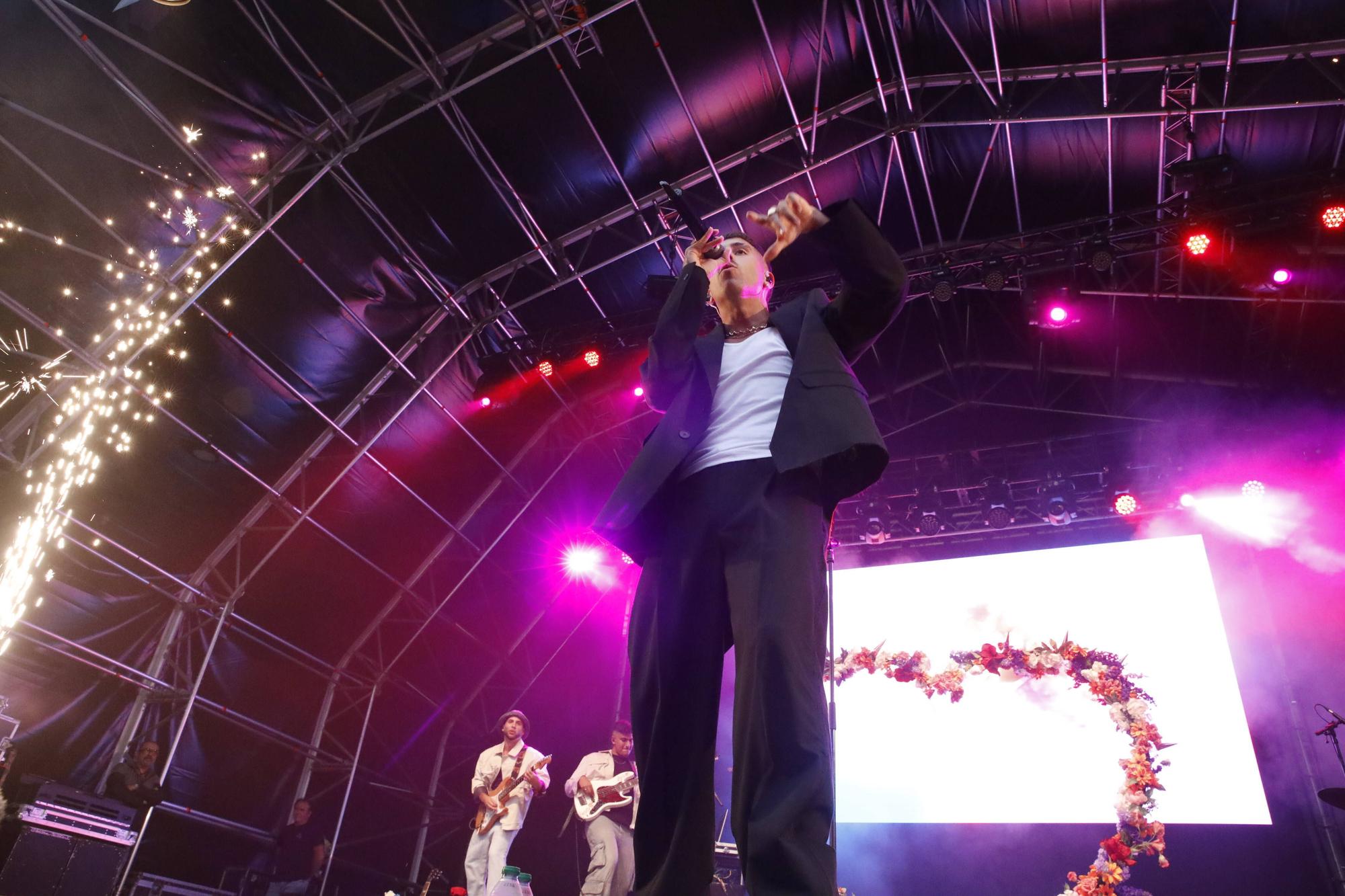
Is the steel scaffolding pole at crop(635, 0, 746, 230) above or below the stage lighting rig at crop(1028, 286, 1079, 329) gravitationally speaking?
above

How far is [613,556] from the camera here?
30.8 feet

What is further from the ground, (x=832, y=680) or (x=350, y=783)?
(x=832, y=680)

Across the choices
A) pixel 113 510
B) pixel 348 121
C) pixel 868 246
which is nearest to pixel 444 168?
pixel 348 121

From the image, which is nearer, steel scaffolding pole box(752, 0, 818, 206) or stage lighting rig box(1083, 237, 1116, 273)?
steel scaffolding pole box(752, 0, 818, 206)

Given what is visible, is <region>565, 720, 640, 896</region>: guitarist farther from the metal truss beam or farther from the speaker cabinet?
the metal truss beam

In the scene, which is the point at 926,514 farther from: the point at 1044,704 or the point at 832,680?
the point at 832,680

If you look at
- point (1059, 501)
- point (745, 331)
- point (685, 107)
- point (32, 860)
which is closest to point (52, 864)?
point (32, 860)

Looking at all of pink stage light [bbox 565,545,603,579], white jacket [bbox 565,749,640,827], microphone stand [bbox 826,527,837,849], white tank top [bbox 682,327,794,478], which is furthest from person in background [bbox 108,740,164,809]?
white tank top [bbox 682,327,794,478]

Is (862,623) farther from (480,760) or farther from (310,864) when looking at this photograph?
(310,864)

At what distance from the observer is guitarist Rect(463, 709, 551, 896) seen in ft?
19.6

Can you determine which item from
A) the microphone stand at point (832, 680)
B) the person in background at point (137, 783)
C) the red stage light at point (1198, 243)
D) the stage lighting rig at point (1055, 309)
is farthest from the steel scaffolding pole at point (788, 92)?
the person in background at point (137, 783)

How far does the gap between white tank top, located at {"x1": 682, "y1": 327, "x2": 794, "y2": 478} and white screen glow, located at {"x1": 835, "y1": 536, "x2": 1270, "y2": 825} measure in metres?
6.29

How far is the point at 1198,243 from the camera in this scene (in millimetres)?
6266

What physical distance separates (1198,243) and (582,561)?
20.8 ft
